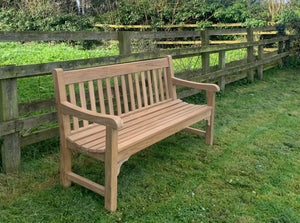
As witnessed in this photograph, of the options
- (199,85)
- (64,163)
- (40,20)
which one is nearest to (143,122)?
(64,163)

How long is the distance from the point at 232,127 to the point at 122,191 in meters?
2.26

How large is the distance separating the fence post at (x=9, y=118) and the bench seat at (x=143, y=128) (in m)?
0.57

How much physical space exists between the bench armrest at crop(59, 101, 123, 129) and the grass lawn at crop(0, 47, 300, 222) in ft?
2.29

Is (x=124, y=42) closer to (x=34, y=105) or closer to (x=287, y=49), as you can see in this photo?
(x=34, y=105)

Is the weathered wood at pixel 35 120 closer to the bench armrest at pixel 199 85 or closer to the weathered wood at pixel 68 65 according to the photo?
the weathered wood at pixel 68 65

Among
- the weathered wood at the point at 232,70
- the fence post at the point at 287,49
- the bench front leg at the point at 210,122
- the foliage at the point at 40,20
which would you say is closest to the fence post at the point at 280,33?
the fence post at the point at 287,49

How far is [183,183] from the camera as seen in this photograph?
9.57ft

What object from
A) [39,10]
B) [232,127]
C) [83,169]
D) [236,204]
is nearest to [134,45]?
[232,127]

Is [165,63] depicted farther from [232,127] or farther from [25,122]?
[25,122]

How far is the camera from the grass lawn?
246cm

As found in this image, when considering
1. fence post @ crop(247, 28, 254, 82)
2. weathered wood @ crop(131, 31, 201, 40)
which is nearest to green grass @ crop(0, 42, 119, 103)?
weathered wood @ crop(131, 31, 201, 40)

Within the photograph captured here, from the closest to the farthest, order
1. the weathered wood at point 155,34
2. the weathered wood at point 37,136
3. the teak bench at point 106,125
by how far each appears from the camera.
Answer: the teak bench at point 106,125, the weathered wood at point 37,136, the weathered wood at point 155,34

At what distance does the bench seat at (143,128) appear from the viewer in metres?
2.54

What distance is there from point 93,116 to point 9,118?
3.00 ft
